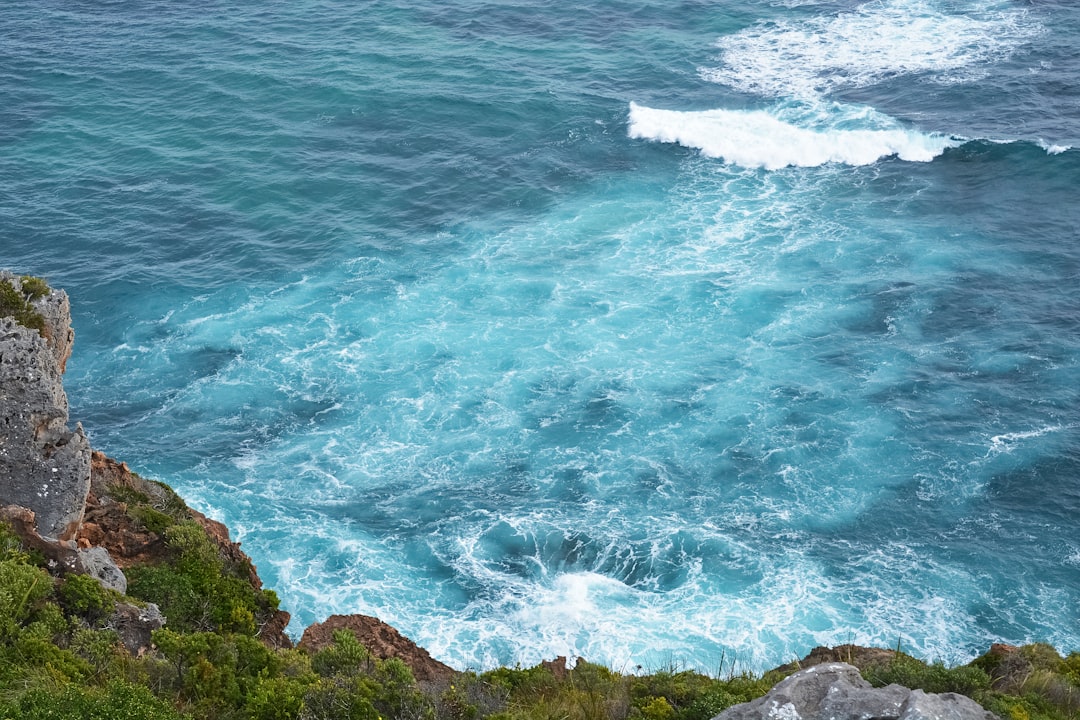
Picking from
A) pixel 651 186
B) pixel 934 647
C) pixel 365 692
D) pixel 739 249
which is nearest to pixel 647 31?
pixel 651 186

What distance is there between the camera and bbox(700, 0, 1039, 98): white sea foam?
91312mm

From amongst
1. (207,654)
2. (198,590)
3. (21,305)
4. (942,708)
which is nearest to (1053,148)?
(942,708)

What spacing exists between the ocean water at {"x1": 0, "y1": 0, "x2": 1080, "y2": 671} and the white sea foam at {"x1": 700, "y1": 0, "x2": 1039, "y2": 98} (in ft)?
1.48

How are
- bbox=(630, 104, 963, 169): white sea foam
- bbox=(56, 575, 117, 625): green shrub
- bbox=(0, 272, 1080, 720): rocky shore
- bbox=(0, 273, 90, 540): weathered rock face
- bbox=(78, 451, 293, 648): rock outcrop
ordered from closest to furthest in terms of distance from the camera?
bbox=(0, 272, 1080, 720): rocky shore
bbox=(56, 575, 117, 625): green shrub
bbox=(0, 273, 90, 540): weathered rock face
bbox=(78, 451, 293, 648): rock outcrop
bbox=(630, 104, 963, 169): white sea foam

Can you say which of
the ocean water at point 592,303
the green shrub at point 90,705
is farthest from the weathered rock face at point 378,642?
the green shrub at point 90,705

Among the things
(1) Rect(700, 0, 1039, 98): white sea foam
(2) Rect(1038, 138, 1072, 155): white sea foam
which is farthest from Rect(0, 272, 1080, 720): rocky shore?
(1) Rect(700, 0, 1039, 98): white sea foam

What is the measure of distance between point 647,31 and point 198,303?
55209mm

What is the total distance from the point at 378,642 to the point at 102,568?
8990 millimetres

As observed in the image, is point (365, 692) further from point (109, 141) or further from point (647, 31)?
point (647, 31)

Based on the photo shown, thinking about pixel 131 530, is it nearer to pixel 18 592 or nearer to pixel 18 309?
pixel 18 592

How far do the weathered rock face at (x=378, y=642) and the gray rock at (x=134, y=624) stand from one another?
16.6 feet

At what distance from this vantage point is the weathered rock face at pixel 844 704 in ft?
72.9

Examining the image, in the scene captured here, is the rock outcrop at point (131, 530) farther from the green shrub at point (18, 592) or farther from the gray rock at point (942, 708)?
the gray rock at point (942, 708)

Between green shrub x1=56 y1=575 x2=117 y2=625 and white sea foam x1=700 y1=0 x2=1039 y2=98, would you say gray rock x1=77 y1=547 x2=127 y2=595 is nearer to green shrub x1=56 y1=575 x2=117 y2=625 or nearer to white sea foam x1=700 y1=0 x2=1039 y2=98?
green shrub x1=56 y1=575 x2=117 y2=625
